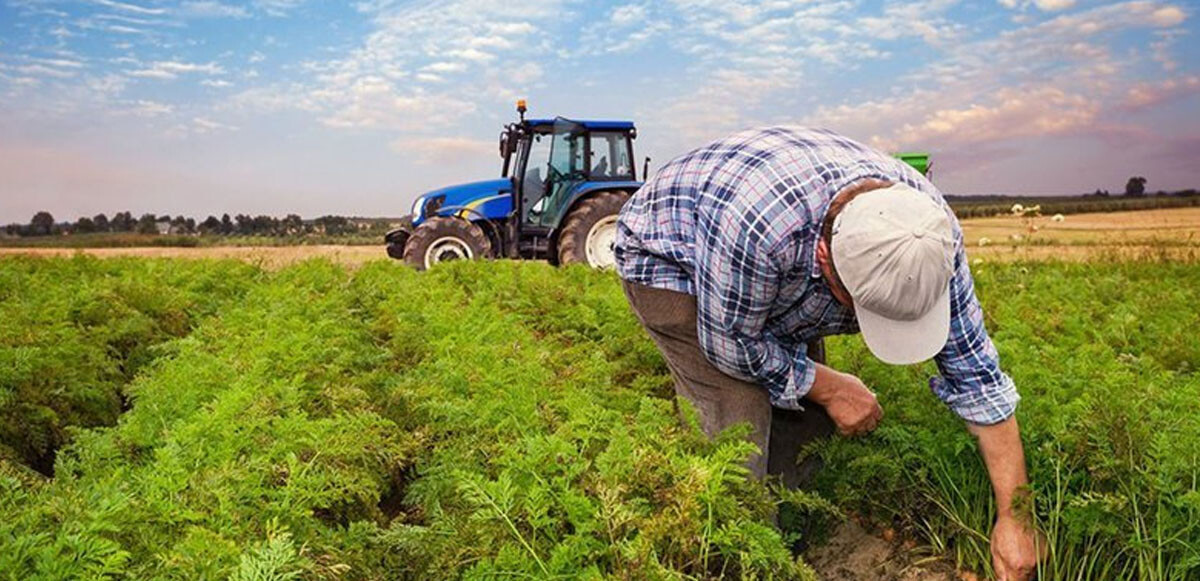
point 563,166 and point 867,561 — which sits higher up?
point 563,166

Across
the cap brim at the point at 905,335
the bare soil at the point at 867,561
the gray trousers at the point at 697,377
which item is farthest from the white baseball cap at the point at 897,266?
the bare soil at the point at 867,561

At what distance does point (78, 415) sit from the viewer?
6348mm

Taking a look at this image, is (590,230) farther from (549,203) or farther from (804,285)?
(804,285)

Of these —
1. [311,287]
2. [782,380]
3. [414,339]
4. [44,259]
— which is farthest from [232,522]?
[44,259]

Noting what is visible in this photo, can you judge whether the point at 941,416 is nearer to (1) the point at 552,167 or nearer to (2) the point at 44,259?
(1) the point at 552,167

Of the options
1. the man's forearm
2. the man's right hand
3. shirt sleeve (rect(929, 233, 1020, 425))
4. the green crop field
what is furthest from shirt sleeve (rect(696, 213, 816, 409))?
the man's forearm

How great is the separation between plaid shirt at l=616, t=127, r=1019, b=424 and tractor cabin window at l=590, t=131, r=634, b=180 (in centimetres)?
1040

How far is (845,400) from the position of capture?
168 inches

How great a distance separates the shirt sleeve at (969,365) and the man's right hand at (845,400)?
21.4 inches

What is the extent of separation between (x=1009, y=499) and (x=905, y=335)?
92 cm

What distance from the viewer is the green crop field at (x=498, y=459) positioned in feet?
9.95

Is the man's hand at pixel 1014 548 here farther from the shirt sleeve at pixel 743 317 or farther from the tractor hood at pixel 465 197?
the tractor hood at pixel 465 197

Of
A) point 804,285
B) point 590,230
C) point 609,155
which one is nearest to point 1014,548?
point 804,285

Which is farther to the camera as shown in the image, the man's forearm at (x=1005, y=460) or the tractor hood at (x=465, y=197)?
the tractor hood at (x=465, y=197)
